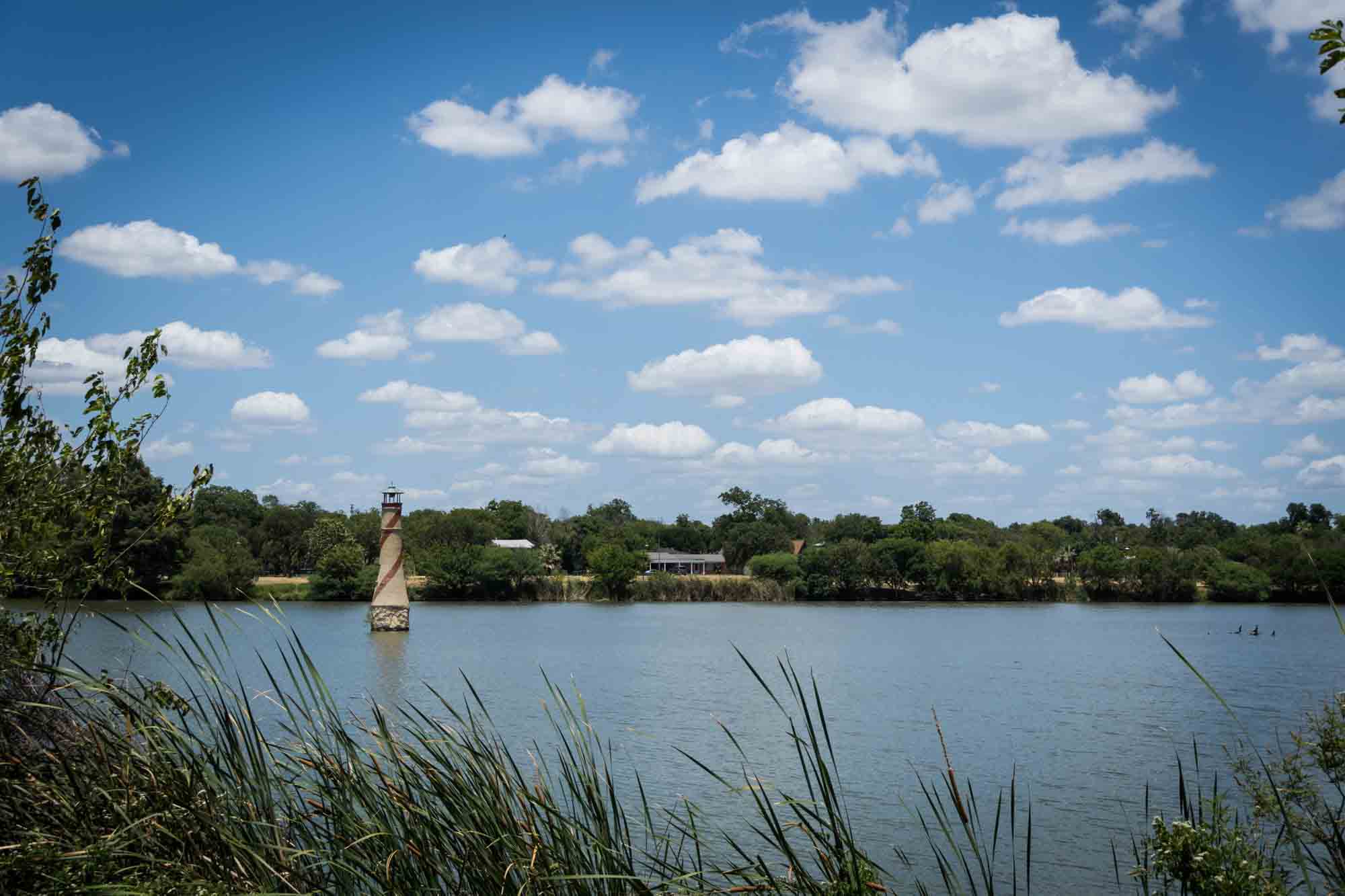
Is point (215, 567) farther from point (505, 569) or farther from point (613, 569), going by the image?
point (613, 569)

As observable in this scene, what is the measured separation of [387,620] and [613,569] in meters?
38.0

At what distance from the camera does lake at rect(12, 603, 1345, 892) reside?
18.1 metres

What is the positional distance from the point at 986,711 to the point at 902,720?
383 centimetres

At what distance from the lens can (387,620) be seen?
55375 millimetres

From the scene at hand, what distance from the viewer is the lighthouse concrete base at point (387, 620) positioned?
5519 cm

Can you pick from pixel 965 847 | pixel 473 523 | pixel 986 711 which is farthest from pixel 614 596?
pixel 965 847

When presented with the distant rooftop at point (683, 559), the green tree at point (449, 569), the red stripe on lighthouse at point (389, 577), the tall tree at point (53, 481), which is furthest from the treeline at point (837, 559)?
the tall tree at point (53, 481)

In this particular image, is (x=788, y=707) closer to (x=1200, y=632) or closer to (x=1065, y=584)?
(x=1200, y=632)

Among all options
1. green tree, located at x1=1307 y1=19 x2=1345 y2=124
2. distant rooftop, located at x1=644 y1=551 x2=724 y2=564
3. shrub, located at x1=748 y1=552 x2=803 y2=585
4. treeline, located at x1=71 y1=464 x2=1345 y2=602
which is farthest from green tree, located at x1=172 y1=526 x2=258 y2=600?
green tree, located at x1=1307 y1=19 x2=1345 y2=124

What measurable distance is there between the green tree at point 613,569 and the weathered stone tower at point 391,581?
36.1 meters

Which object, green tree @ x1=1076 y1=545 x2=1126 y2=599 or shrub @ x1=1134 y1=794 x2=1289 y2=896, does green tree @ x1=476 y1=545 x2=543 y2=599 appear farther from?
shrub @ x1=1134 y1=794 x2=1289 y2=896

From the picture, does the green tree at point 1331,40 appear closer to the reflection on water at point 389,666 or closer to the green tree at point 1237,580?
the reflection on water at point 389,666

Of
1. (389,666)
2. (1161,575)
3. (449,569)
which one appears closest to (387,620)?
(389,666)

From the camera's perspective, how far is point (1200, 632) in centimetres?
6231
